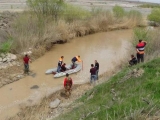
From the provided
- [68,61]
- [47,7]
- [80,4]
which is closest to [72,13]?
[47,7]

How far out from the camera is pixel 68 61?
21.1 meters

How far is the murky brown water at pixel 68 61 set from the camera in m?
14.9

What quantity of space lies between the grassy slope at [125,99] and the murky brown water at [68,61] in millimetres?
5213

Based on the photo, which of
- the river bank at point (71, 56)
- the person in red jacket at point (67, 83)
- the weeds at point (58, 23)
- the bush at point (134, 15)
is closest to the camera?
the person in red jacket at point (67, 83)

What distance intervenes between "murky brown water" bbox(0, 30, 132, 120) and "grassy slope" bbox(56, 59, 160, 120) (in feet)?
17.1

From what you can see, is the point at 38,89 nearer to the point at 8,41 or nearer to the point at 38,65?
the point at 38,65

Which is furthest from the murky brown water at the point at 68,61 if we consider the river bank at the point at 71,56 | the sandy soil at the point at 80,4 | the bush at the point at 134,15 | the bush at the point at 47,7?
the sandy soil at the point at 80,4

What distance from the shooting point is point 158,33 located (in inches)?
717

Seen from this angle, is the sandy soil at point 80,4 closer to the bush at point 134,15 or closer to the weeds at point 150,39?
the bush at point 134,15

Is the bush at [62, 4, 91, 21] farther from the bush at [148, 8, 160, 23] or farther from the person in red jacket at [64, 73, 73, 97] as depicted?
the person in red jacket at [64, 73, 73, 97]

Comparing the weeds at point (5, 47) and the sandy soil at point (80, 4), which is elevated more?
the sandy soil at point (80, 4)

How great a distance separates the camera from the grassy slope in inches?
270

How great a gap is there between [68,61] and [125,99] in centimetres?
1314

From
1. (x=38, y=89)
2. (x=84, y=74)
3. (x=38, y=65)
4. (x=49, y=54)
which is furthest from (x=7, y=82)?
(x=49, y=54)
